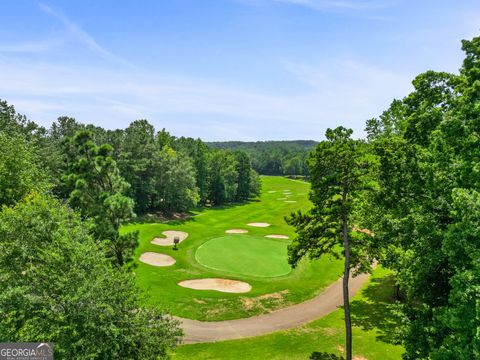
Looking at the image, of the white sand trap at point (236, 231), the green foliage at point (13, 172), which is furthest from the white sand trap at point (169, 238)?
the green foliage at point (13, 172)

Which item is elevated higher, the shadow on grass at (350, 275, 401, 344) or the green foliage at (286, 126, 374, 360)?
the green foliage at (286, 126, 374, 360)

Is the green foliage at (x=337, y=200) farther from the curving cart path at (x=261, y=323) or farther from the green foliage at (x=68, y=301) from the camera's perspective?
the green foliage at (x=68, y=301)

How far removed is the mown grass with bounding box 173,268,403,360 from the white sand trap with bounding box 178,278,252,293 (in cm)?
724

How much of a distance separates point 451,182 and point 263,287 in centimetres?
2037

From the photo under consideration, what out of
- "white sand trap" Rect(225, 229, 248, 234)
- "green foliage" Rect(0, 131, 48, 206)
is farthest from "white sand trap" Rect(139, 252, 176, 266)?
"white sand trap" Rect(225, 229, 248, 234)

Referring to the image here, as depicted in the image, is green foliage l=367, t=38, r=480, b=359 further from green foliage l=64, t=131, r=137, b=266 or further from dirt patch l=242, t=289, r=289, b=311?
green foliage l=64, t=131, r=137, b=266

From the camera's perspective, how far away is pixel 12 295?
11.1 m

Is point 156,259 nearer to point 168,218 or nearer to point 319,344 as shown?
point 319,344

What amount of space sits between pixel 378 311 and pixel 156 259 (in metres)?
22.8

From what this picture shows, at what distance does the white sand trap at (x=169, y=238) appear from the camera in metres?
41.4

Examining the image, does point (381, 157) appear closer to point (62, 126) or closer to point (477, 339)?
point (477, 339)

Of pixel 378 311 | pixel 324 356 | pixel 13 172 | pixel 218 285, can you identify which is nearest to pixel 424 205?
pixel 324 356

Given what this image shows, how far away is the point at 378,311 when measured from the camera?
86.5 ft

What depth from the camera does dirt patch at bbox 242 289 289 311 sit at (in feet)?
85.6
